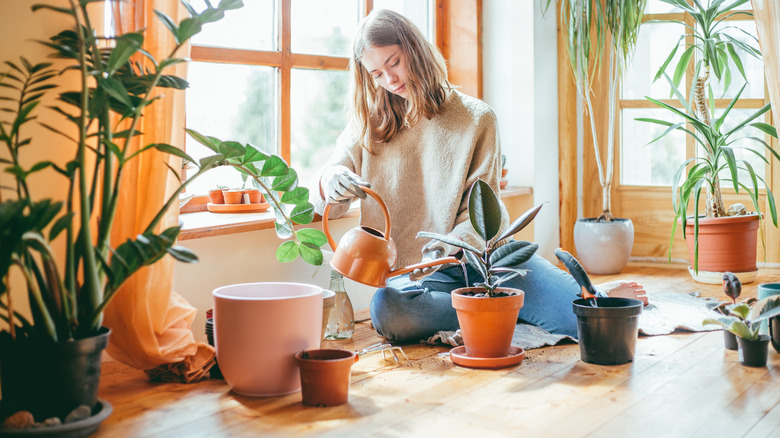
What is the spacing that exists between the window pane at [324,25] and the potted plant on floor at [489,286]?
114cm

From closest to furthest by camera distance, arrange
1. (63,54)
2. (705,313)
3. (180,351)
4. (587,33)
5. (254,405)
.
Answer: (63,54)
(254,405)
(180,351)
(705,313)
(587,33)

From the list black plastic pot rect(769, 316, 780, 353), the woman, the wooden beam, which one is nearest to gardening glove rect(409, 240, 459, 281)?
the woman

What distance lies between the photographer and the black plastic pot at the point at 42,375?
1355 mm

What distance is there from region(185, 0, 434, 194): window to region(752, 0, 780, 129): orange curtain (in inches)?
55.1

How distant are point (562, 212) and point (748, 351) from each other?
188cm

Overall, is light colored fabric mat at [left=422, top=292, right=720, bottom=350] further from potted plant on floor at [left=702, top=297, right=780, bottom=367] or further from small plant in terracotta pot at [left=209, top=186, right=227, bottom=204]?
small plant in terracotta pot at [left=209, top=186, right=227, bottom=204]

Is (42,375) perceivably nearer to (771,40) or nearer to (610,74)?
(771,40)

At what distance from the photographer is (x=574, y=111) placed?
370 centimetres

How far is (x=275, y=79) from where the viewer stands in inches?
101

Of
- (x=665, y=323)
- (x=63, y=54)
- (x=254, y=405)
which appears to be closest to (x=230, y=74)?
(x=63, y=54)

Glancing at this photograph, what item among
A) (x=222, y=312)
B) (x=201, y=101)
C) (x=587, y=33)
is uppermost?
(x=587, y=33)

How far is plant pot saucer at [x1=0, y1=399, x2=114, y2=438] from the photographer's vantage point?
132 cm

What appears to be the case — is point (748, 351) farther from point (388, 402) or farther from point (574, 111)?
point (574, 111)

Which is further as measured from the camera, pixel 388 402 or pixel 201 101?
pixel 201 101
